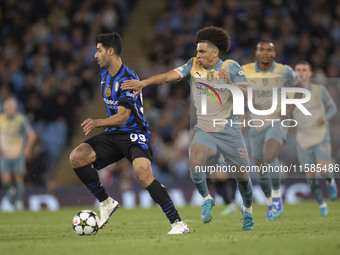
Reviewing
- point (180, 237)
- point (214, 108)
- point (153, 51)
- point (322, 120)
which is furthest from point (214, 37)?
point (153, 51)

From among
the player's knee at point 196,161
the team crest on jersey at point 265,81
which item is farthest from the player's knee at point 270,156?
the player's knee at point 196,161

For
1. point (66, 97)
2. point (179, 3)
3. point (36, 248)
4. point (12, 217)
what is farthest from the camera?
point (179, 3)

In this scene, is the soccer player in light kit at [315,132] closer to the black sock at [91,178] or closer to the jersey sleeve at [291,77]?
the jersey sleeve at [291,77]

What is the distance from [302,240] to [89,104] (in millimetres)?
13007

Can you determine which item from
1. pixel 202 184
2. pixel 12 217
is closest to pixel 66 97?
pixel 12 217

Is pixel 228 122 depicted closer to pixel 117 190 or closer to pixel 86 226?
pixel 86 226

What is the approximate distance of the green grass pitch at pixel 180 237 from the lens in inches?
267

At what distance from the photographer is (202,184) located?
353 inches

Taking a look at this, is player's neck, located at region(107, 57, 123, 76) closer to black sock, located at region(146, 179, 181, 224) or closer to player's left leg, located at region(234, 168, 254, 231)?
black sock, located at region(146, 179, 181, 224)

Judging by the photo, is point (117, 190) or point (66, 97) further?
point (66, 97)

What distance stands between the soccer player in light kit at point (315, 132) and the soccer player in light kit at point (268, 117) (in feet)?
4.46

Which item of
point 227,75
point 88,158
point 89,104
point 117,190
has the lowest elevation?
point 117,190

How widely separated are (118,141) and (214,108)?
125 cm

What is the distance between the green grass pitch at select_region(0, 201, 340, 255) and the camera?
6793 mm
